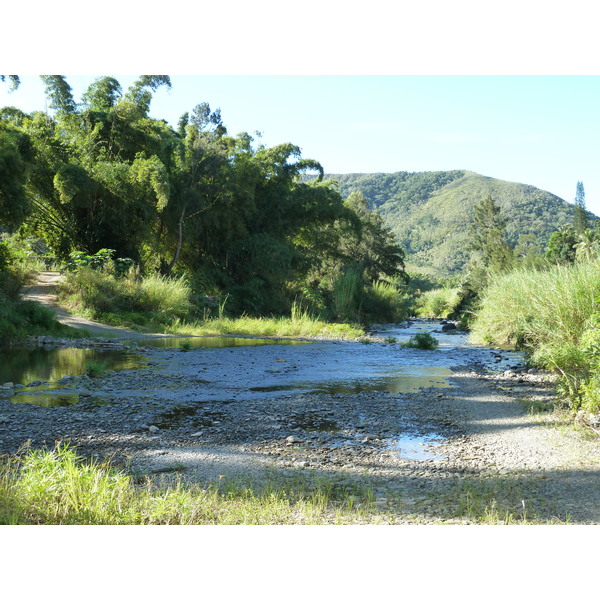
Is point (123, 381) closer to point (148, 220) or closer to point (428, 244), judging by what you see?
point (148, 220)

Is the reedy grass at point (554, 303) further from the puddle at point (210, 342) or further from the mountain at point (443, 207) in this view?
the mountain at point (443, 207)

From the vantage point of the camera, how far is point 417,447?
5395 mm

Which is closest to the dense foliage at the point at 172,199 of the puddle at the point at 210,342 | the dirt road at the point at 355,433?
the puddle at the point at 210,342

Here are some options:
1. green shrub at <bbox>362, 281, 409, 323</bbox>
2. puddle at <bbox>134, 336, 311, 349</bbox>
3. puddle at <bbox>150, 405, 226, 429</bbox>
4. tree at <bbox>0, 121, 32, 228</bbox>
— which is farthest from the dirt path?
green shrub at <bbox>362, 281, 409, 323</bbox>

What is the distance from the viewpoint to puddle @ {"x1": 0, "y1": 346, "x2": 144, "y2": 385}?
8.60 metres

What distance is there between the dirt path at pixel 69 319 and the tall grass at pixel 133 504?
11.2 meters

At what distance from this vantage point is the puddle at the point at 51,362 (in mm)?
8602

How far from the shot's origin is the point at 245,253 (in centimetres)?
2600

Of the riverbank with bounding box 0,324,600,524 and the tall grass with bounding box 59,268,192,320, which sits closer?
the riverbank with bounding box 0,324,600,524

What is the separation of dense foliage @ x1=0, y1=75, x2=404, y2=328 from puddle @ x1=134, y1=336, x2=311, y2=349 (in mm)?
4940

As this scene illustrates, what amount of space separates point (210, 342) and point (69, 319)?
13.3 ft

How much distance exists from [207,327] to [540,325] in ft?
37.0

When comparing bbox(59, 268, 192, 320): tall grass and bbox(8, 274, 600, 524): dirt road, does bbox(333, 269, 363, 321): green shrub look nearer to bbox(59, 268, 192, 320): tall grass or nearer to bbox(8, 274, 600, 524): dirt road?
bbox(59, 268, 192, 320): tall grass

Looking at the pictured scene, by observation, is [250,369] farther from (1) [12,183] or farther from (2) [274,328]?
(2) [274,328]
